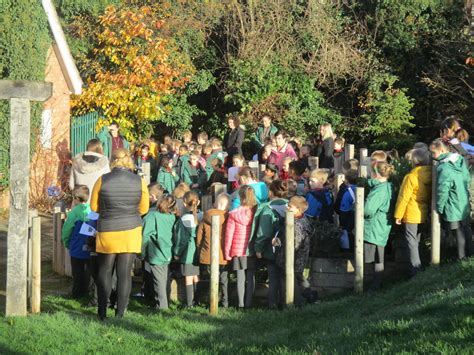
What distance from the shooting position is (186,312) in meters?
11.9

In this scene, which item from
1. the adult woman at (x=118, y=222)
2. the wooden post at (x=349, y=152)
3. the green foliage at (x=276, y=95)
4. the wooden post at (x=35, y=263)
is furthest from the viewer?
the green foliage at (x=276, y=95)

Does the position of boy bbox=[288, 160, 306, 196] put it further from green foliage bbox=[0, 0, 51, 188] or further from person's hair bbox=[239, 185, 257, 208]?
green foliage bbox=[0, 0, 51, 188]

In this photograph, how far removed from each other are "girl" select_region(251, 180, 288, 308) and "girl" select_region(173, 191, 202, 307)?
806mm

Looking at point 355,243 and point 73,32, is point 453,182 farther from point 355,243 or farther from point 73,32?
point 73,32

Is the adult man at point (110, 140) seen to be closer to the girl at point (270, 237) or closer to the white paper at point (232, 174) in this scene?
the white paper at point (232, 174)

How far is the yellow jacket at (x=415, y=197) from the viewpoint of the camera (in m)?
12.3

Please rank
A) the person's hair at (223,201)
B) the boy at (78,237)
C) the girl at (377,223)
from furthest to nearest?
1. the boy at (78,237)
2. the person's hair at (223,201)
3. the girl at (377,223)

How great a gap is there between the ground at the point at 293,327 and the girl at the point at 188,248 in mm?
347

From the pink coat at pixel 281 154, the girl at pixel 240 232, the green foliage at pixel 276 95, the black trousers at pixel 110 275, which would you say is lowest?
the black trousers at pixel 110 275

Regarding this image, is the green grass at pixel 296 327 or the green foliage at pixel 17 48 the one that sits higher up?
the green foliage at pixel 17 48

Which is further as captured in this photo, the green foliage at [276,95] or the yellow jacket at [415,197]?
the green foliage at [276,95]

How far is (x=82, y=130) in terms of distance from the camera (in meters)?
24.4

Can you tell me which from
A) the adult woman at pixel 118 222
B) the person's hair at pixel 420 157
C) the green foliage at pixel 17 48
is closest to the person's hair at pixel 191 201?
the adult woman at pixel 118 222

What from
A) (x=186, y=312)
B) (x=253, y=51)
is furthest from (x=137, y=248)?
(x=253, y=51)
